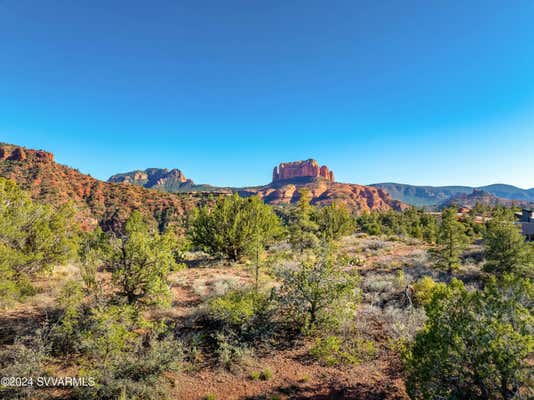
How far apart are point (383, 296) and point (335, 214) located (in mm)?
21448

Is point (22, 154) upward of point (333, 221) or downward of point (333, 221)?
upward

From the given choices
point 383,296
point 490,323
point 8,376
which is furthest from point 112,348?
point 383,296

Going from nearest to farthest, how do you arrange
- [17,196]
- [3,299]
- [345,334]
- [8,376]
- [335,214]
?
[8,376] < [3,299] < [345,334] < [17,196] < [335,214]

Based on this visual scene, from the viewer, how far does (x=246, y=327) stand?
903 cm

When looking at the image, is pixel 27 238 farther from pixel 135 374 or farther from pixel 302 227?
pixel 302 227

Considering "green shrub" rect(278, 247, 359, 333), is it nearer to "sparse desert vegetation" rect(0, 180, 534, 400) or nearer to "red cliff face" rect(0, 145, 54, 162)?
"sparse desert vegetation" rect(0, 180, 534, 400)

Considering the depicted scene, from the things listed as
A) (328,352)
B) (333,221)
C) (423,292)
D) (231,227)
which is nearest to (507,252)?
(423,292)

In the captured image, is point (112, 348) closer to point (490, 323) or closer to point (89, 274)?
point (89, 274)

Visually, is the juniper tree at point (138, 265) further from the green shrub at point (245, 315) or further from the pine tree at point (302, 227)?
the pine tree at point (302, 227)

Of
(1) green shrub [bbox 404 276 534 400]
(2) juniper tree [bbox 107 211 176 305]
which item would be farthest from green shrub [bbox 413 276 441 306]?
(2) juniper tree [bbox 107 211 176 305]

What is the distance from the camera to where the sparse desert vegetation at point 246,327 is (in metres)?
5.03

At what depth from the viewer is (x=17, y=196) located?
10.4 meters

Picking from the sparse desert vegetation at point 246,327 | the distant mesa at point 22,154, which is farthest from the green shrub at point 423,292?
the distant mesa at point 22,154

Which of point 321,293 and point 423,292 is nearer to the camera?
point 321,293
